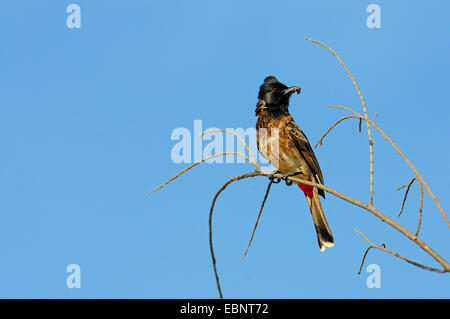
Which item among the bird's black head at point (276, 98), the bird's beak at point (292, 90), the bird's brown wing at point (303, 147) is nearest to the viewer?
the bird's beak at point (292, 90)

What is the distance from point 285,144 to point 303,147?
0.23 m

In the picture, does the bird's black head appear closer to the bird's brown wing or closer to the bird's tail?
the bird's brown wing

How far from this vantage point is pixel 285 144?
245 inches

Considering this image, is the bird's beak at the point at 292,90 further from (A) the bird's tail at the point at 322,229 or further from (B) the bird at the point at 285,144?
(A) the bird's tail at the point at 322,229

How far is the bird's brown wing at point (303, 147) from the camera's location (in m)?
6.21

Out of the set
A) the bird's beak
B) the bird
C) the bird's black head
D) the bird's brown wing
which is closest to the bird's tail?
the bird

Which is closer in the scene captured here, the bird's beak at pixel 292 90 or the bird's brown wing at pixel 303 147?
the bird's beak at pixel 292 90

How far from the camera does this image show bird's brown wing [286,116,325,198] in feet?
20.4

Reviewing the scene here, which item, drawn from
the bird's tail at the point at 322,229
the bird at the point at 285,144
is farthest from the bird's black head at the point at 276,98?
the bird's tail at the point at 322,229

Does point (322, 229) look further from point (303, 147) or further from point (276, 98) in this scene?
point (276, 98)

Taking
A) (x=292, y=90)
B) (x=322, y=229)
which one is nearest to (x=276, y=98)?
(x=292, y=90)
